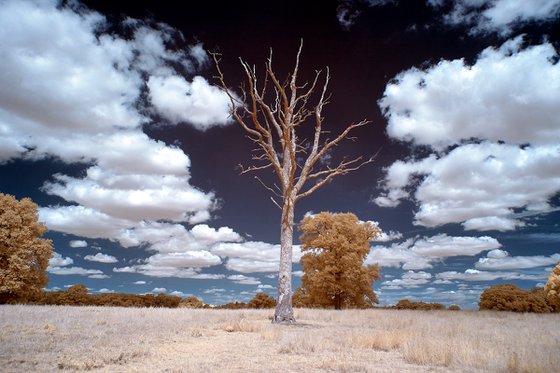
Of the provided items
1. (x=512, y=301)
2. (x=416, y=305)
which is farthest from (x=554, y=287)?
(x=416, y=305)

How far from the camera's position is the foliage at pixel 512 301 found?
103ft

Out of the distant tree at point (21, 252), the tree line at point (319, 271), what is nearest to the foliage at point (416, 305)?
the tree line at point (319, 271)

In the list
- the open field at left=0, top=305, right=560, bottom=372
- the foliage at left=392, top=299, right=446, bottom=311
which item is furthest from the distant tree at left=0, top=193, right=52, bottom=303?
the foliage at left=392, top=299, right=446, bottom=311

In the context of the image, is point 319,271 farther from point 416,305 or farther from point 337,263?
point 416,305

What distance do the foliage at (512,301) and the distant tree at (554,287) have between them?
923mm

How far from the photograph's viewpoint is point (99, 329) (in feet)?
38.6

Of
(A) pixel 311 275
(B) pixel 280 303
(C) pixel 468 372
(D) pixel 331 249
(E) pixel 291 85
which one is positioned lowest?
(C) pixel 468 372

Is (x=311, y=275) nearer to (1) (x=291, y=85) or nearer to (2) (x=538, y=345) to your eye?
(1) (x=291, y=85)

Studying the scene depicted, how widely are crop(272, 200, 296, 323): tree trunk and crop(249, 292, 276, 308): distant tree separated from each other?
23700mm

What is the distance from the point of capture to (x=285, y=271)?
17.3 metres

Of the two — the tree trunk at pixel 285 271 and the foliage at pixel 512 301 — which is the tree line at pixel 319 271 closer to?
the foliage at pixel 512 301

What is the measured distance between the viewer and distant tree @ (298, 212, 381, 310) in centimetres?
3092

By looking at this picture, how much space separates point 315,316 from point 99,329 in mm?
11162

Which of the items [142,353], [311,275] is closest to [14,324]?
[142,353]
